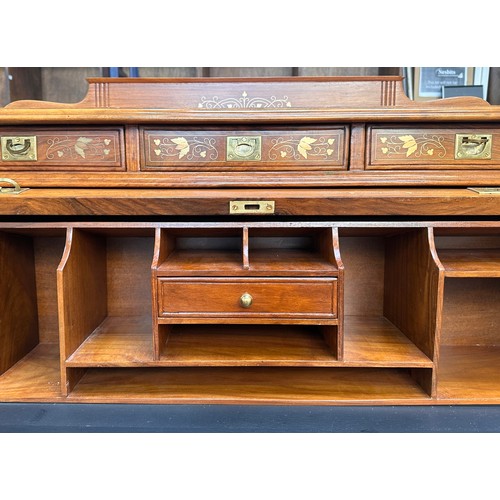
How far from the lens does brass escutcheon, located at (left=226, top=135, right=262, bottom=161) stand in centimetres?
104

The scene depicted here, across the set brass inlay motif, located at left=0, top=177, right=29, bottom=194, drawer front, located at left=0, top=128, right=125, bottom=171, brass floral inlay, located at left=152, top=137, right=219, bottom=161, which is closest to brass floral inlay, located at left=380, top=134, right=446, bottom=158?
brass floral inlay, located at left=152, top=137, right=219, bottom=161

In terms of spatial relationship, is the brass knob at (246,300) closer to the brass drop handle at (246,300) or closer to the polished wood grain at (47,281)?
the brass drop handle at (246,300)

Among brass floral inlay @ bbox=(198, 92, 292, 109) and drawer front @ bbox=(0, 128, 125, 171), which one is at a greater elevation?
brass floral inlay @ bbox=(198, 92, 292, 109)

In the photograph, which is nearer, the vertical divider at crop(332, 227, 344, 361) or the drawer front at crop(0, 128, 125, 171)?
the vertical divider at crop(332, 227, 344, 361)

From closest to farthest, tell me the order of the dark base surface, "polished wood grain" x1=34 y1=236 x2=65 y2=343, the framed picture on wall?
1. the dark base surface
2. "polished wood grain" x1=34 y1=236 x2=65 y2=343
3. the framed picture on wall

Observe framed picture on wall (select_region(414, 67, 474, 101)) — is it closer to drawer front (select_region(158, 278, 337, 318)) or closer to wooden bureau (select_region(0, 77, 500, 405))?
wooden bureau (select_region(0, 77, 500, 405))

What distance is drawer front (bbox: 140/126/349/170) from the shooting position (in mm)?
1042

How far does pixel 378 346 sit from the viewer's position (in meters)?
0.98

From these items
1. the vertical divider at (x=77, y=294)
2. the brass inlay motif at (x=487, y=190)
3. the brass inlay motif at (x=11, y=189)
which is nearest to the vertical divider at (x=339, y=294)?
the brass inlay motif at (x=487, y=190)

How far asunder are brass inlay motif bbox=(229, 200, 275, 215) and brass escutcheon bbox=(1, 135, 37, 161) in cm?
58

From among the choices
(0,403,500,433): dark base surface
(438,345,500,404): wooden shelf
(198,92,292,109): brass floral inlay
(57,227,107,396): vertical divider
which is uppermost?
(198,92,292,109): brass floral inlay

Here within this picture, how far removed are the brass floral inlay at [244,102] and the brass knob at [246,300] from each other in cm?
53

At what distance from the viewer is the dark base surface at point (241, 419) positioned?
0.87 m

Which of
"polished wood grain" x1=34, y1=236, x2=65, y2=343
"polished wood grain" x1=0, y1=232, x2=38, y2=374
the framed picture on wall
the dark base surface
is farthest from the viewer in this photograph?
the framed picture on wall
